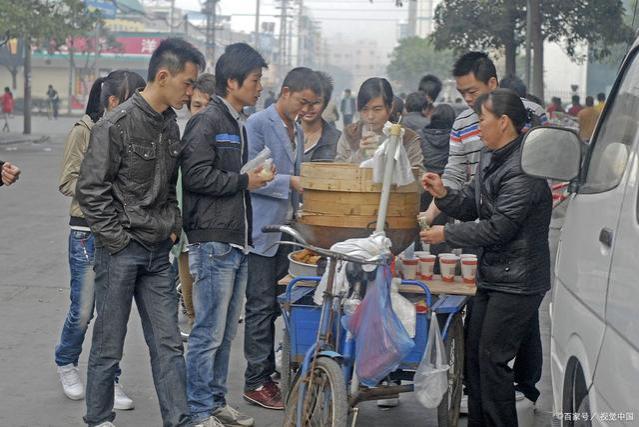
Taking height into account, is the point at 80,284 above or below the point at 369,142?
below

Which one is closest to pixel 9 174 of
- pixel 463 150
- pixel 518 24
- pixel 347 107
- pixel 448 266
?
pixel 448 266

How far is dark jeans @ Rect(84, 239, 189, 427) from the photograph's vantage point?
191 inches

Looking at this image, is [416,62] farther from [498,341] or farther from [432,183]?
[498,341]

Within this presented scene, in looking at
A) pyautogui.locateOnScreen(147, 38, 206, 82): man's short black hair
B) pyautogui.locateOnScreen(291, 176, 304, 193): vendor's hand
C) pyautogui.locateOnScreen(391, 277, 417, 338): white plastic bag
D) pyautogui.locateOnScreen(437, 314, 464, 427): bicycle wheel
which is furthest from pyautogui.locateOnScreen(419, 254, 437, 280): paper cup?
pyautogui.locateOnScreen(147, 38, 206, 82): man's short black hair

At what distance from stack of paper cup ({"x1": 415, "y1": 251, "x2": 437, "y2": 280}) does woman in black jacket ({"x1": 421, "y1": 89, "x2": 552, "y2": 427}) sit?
0.39m

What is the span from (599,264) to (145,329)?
229 centimetres

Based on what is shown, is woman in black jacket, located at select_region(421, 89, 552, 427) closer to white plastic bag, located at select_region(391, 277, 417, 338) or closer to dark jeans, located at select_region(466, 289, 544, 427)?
dark jeans, located at select_region(466, 289, 544, 427)

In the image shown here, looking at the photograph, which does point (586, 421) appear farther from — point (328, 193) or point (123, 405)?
point (123, 405)

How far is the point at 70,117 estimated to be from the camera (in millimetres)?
56625

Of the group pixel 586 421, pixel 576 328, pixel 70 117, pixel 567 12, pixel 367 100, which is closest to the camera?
pixel 586 421

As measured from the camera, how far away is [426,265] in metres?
5.43

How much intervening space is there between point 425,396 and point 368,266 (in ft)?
2.25

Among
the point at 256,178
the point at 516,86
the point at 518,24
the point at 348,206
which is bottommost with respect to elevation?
the point at 348,206

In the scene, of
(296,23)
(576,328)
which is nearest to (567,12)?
(576,328)
